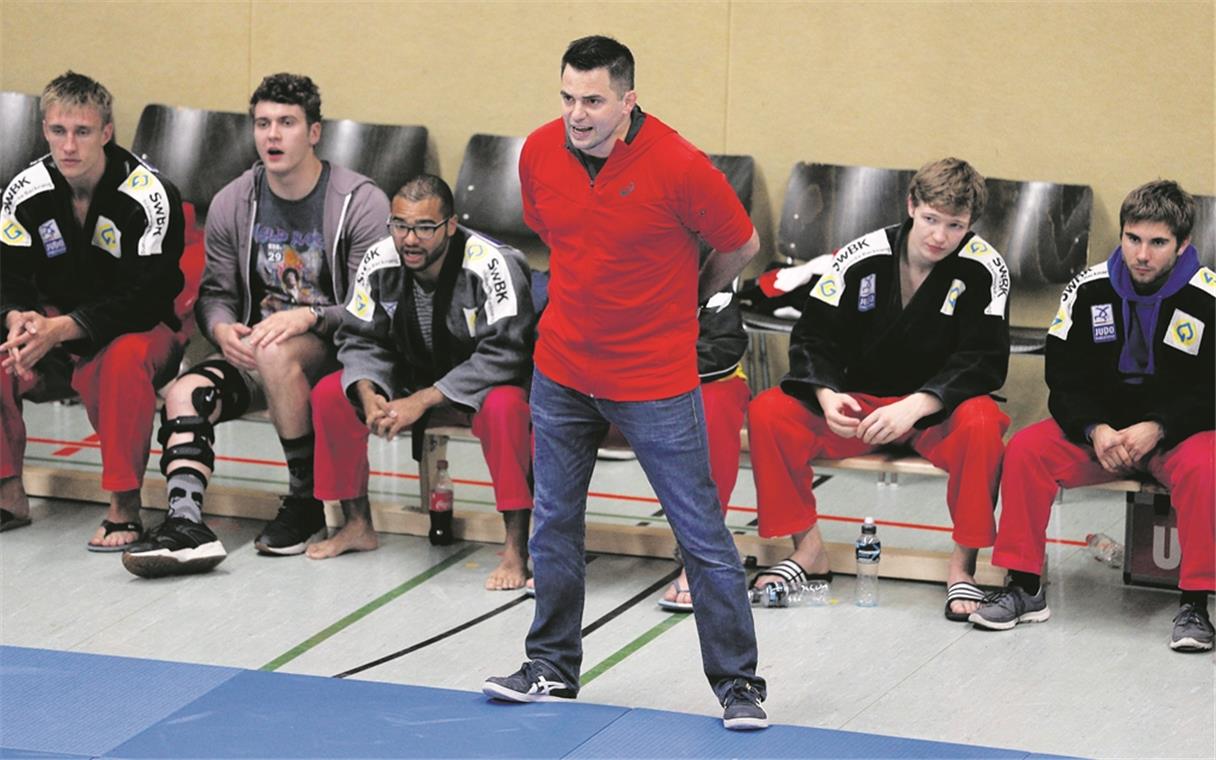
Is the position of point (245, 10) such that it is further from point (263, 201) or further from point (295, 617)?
point (295, 617)

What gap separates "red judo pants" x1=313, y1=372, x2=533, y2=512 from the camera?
5.41m

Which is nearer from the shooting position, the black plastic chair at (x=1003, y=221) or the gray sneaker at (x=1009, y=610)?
the gray sneaker at (x=1009, y=610)

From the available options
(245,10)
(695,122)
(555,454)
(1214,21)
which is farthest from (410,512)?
(1214,21)

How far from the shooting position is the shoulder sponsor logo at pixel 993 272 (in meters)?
5.23

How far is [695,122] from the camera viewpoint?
727 cm

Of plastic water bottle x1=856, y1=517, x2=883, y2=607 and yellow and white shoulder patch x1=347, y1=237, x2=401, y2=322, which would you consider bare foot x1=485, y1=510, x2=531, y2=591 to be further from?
plastic water bottle x1=856, y1=517, x2=883, y2=607

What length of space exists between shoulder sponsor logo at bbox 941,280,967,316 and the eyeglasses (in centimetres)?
157

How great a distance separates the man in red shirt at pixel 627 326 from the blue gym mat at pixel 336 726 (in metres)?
0.11

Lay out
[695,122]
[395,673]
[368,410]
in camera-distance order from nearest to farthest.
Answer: [395,673] → [368,410] → [695,122]

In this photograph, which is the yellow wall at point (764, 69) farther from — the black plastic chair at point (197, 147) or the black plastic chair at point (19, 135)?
the black plastic chair at point (19, 135)

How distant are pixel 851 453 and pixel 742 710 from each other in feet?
4.89

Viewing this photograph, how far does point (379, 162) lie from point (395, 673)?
3.25 metres

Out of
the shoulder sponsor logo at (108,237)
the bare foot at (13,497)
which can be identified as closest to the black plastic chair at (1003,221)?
the shoulder sponsor logo at (108,237)

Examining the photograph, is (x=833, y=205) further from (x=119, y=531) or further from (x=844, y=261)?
(x=119, y=531)
